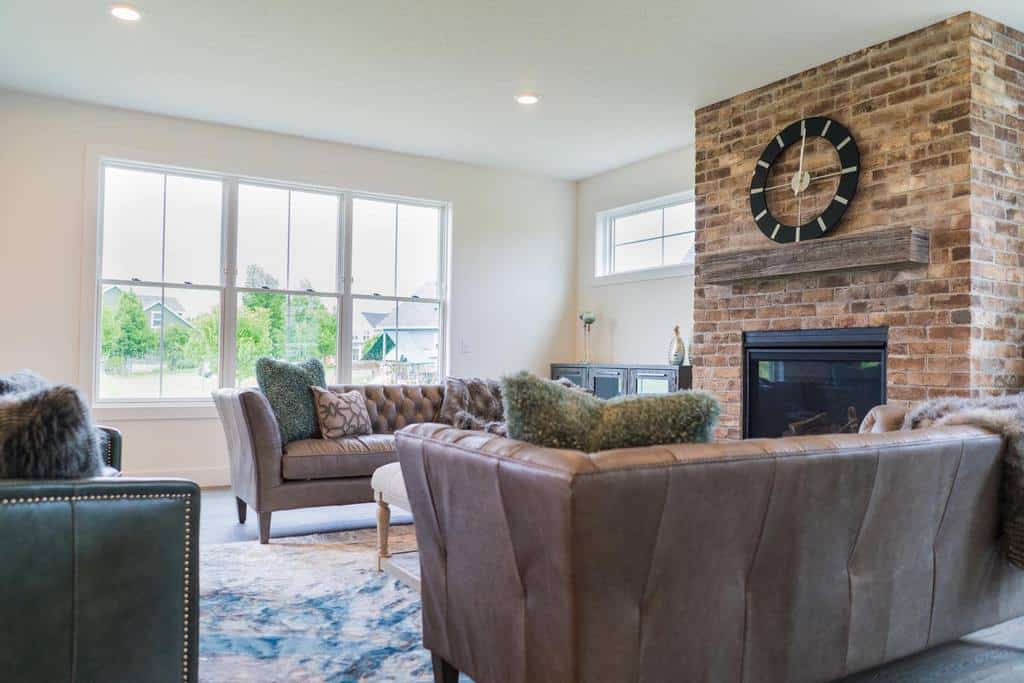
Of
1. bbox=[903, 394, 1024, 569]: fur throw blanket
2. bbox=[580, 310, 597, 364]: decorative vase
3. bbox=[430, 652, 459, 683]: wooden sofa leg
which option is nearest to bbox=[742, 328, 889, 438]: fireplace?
bbox=[903, 394, 1024, 569]: fur throw blanket

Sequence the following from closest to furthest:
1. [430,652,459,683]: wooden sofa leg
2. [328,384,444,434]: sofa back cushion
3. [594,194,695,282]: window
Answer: [430,652,459,683]: wooden sofa leg → [328,384,444,434]: sofa back cushion → [594,194,695,282]: window

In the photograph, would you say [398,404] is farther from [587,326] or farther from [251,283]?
[587,326]

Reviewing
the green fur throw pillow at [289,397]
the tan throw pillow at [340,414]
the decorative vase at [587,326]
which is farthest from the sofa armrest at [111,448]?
the decorative vase at [587,326]

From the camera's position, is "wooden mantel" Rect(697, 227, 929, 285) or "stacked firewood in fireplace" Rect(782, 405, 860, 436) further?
"stacked firewood in fireplace" Rect(782, 405, 860, 436)

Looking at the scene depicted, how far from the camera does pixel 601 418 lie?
5.56 ft

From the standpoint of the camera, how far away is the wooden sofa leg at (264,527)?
12.4 feet

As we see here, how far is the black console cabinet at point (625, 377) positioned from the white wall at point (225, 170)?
0.62m

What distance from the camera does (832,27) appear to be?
378cm

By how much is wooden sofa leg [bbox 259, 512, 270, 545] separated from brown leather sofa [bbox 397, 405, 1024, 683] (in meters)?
2.01

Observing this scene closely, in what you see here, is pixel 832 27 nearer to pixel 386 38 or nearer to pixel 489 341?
pixel 386 38

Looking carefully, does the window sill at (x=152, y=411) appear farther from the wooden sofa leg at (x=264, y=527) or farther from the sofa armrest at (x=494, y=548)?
the sofa armrest at (x=494, y=548)

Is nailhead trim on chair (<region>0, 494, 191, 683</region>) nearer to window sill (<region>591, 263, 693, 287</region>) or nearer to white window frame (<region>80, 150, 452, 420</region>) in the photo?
white window frame (<region>80, 150, 452, 420</region>)

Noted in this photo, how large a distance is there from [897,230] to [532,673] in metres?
3.04

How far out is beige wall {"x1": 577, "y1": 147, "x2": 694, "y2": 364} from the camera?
5.89 metres
